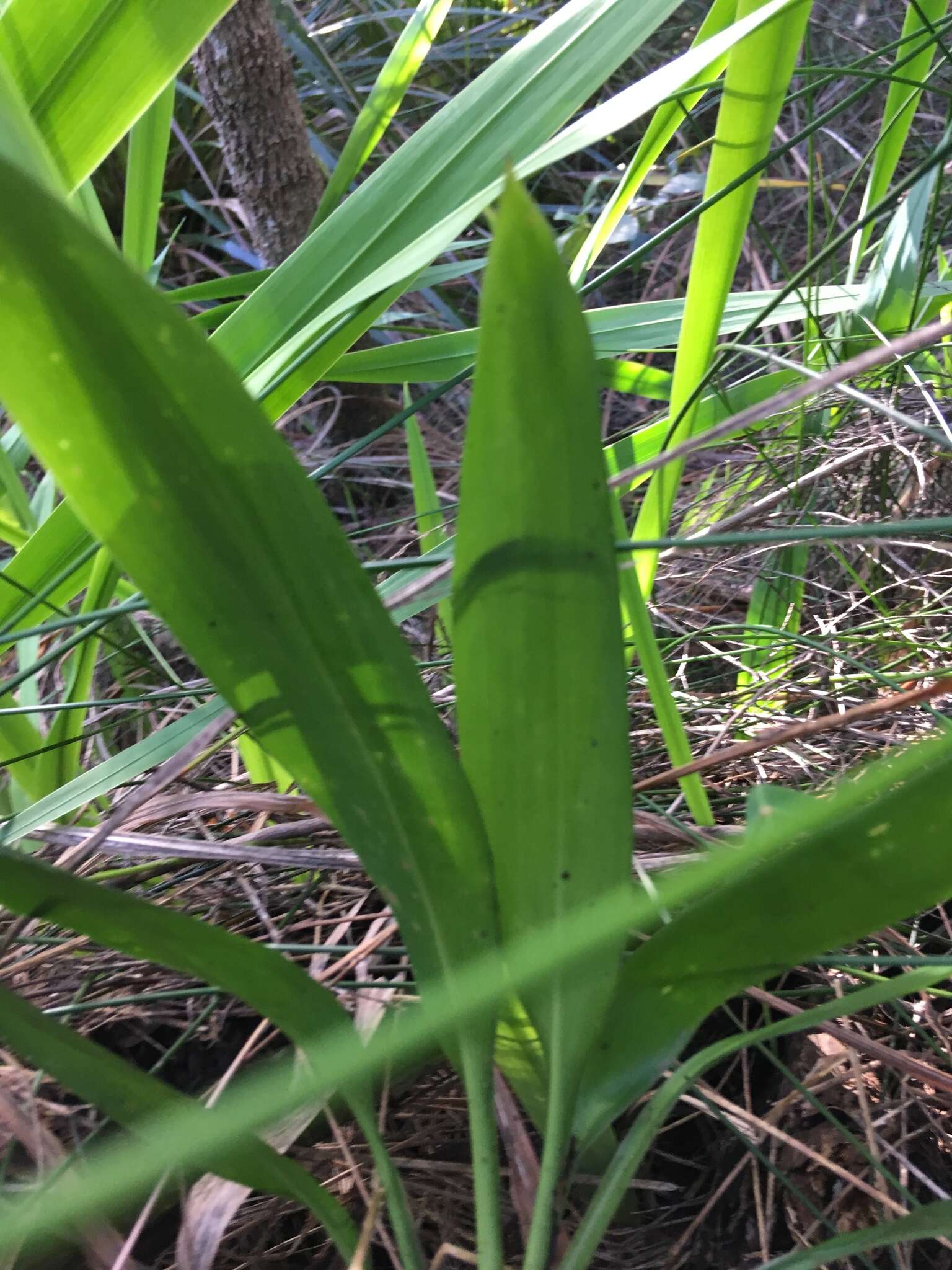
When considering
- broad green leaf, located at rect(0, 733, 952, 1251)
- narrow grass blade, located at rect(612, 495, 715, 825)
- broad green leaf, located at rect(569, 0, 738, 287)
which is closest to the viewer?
broad green leaf, located at rect(0, 733, 952, 1251)

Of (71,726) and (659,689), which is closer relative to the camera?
(659,689)

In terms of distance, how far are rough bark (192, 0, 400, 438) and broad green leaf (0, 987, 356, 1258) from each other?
0.85 m

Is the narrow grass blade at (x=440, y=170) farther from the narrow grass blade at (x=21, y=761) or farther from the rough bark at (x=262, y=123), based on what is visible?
the rough bark at (x=262, y=123)

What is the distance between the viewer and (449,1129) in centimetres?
39

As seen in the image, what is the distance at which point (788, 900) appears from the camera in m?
0.22

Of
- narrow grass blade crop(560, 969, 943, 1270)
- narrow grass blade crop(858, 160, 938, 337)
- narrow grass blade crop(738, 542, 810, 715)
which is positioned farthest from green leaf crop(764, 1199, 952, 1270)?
narrow grass blade crop(858, 160, 938, 337)

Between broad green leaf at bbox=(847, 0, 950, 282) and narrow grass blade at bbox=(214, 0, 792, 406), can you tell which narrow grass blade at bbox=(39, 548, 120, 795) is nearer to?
narrow grass blade at bbox=(214, 0, 792, 406)

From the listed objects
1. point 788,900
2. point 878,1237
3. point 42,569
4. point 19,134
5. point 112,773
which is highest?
point 19,134

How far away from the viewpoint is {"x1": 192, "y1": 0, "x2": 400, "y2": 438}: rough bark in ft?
3.03

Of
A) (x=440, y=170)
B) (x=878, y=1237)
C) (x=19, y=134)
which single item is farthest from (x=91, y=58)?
(x=878, y=1237)

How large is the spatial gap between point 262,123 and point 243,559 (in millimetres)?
997

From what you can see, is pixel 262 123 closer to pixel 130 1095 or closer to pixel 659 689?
pixel 659 689

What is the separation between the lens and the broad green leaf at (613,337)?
0.69 m

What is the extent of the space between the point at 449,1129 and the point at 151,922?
0.76 ft
